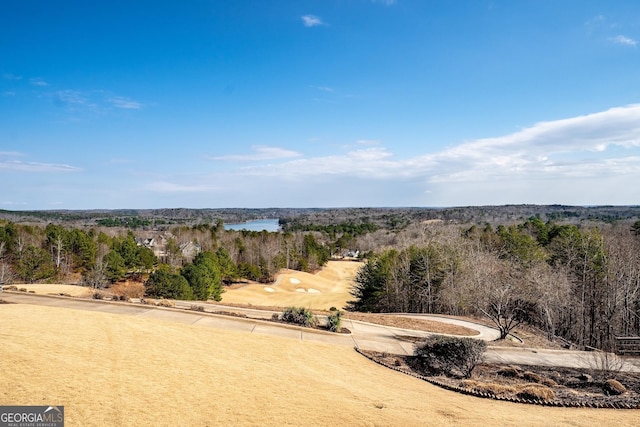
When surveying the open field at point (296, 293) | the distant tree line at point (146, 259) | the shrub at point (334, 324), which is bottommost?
the open field at point (296, 293)

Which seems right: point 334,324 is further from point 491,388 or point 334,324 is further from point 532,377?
Answer: point 532,377

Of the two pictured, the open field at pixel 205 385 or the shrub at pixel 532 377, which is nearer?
the open field at pixel 205 385

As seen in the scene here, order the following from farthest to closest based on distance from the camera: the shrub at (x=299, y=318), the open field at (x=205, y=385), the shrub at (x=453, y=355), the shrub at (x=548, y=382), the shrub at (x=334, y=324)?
the shrub at (x=299, y=318) < the shrub at (x=334, y=324) < the shrub at (x=453, y=355) < the shrub at (x=548, y=382) < the open field at (x=205, y=385)

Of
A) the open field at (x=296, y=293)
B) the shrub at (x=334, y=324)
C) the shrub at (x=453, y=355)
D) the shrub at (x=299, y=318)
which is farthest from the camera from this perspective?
the open field at (x=296, y=293)

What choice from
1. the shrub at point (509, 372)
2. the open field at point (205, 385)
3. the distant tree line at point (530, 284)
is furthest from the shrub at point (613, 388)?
the distant tree line at point (530, 284)

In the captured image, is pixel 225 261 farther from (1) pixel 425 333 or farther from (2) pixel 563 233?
(2) pixel 563 233

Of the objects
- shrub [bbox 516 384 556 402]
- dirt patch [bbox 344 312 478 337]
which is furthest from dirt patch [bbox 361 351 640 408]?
dirt patch [bbox 344 312 478 337]

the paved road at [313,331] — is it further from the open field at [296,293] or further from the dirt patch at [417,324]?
the open field at [296,293]

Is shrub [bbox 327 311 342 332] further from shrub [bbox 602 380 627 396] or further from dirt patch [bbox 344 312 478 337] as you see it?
shrub [bbox 602 380 627 396]

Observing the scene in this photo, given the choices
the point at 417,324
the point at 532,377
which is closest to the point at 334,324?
the point at 417,324
